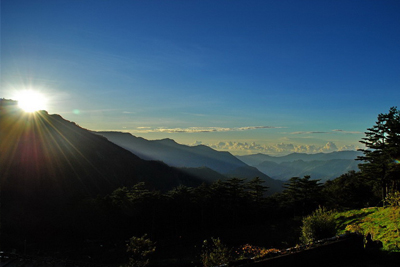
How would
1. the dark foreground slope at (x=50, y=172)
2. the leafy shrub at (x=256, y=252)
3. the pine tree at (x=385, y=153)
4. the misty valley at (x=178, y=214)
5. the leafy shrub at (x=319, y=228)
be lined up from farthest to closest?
1. the dark foreground slope at (x=50, y=172)
2. the pine tree at (x=385, y=153)
3. the misty valley at (x=178, y=214)
4. the leafy shrub at (x=319, y=228)
5. the leafy shrub at (x=256, y=252)

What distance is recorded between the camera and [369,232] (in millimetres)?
10422

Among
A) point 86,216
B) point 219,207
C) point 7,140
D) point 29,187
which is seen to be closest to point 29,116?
point 7,140

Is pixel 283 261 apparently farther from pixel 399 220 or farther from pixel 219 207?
pixel 219 207

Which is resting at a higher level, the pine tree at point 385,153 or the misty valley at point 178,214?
the pine tree at point 385,153

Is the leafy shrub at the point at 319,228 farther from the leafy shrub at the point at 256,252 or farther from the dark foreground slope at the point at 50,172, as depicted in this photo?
the dark foreground slope at the point at 50,172

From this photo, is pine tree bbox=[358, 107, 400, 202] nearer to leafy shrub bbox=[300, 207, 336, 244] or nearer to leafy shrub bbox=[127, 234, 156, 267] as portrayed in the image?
leafy shrub bbox=[300, 207, 336, 244]

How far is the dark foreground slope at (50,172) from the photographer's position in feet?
139

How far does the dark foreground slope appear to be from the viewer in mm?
42506

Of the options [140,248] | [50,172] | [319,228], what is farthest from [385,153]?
[50,172]

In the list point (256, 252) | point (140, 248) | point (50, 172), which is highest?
point (256, 252)

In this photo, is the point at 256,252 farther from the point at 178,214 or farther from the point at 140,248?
the point at 178,214

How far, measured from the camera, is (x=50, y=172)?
67.6 m

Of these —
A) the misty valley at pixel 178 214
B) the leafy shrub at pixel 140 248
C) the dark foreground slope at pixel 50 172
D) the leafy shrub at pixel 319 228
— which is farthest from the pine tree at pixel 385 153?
the dark foreground slope at pixel 50 172

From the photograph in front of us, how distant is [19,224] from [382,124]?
61.2 metres
